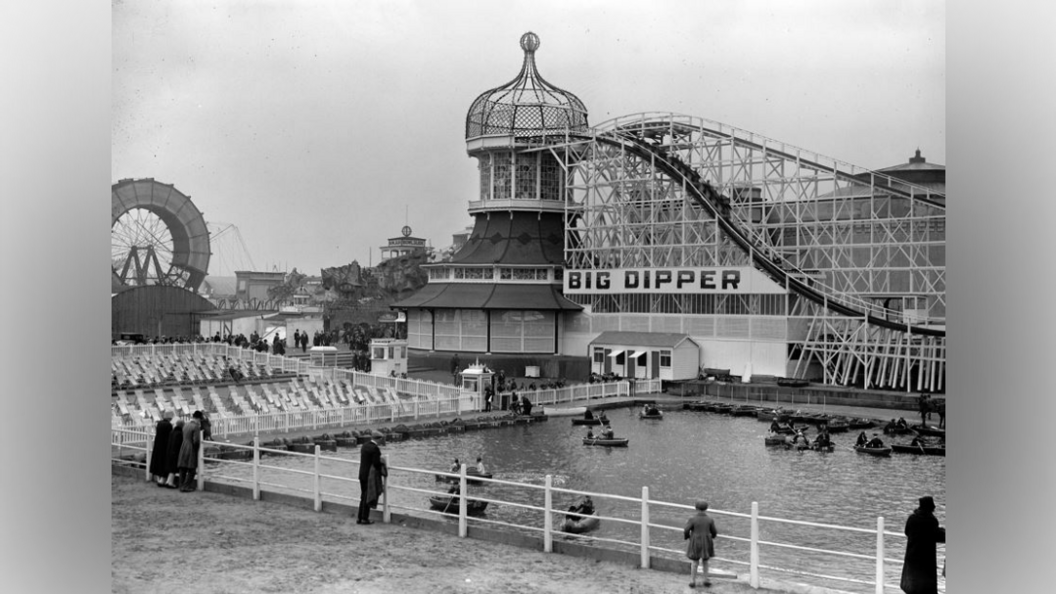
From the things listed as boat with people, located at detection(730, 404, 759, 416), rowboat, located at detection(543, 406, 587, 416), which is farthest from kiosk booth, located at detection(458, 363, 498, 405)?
boat with people, located at detection(730, 404, 759, 416)

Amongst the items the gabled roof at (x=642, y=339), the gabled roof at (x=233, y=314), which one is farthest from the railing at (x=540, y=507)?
the gabled roof at (x=233, y=314)

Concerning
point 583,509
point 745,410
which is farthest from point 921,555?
point 745,410

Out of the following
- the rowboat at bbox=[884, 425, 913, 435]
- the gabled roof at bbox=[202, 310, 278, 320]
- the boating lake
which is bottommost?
the boating lake

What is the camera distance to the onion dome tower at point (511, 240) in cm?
4038

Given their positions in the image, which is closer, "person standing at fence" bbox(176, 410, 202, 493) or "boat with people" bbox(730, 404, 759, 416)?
"person standing at fence" bbox(176, 410, 202, 493)

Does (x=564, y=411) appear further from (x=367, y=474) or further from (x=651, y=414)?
(x=367, y=474)

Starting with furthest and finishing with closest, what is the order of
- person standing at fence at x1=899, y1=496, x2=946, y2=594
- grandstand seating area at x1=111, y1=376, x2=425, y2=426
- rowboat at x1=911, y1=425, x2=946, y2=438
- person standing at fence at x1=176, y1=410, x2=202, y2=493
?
rowboat at x1=911, y1=425, x2=946, y2=438 → grandstand seating area at x1=111, y1=376, x2=425, y2=426 → person standing at fence at x1=176, y1=410, x2=202, y2=493 → person standing at fence at x1=899, y1=496, x2=946, y2=594

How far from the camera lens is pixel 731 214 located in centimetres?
3944

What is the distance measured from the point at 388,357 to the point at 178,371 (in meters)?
6.72

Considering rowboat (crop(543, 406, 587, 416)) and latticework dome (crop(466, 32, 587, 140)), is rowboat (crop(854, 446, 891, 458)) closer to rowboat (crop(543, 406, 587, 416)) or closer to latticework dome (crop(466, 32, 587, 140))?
rowboat (crop(543, 406, 587, 416))

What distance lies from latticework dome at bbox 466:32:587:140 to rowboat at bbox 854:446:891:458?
2526 centimetres

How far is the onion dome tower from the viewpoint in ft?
132

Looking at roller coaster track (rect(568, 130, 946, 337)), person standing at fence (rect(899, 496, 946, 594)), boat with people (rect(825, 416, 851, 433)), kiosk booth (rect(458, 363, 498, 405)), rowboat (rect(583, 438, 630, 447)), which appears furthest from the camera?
roller coaster track (rect(568, 130, 946, 337))
